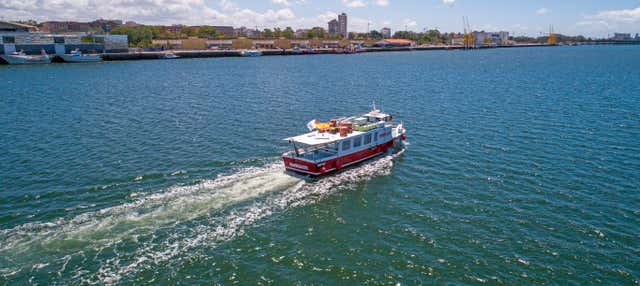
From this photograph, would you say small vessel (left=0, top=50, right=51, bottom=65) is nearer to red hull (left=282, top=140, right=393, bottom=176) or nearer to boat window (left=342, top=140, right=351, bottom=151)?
red hull (left=282, top=140, right=393, bottom=176)

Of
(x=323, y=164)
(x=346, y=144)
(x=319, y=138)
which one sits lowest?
(x=323, y=164)

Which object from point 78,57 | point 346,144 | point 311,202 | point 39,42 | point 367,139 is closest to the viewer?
point 311,202

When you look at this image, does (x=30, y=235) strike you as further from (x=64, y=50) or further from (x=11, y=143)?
(x=64, y=50)

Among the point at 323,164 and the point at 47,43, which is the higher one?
the point at 47,43

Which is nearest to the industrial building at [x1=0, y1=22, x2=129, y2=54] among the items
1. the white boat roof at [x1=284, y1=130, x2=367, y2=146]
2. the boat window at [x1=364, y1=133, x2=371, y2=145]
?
the white boat roof at [x1=284, y1=130, x2=367, y2=146]

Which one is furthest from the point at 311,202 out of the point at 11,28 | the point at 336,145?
the point at 11,28

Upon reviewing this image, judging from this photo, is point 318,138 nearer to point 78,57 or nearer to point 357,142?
point 357,142
